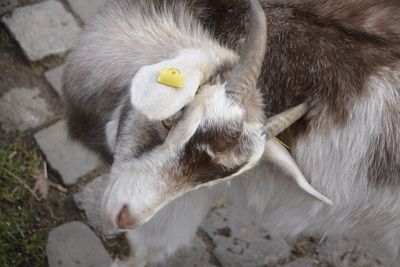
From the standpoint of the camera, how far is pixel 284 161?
1.92 metres

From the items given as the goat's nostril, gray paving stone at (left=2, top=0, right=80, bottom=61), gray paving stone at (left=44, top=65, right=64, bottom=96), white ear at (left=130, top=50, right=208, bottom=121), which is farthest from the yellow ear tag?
gray paving stone at (left=2, top=0, right=80, bottom=61)

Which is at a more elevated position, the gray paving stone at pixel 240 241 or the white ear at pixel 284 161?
the white ear at pixel 284 161

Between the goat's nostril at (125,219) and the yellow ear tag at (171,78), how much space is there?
0.40 metres

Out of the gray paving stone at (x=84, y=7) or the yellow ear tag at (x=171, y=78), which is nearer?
the yellow ear tag at (x=171, y=78)

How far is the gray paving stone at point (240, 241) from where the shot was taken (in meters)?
3.00

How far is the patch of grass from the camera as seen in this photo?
2.79 meters

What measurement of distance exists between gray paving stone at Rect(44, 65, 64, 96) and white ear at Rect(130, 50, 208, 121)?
1.83 meters

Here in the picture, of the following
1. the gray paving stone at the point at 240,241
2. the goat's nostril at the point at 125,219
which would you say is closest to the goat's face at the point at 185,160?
the goat's nostril at the point at 125,219

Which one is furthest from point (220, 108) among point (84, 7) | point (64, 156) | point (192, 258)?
point (84, 7)

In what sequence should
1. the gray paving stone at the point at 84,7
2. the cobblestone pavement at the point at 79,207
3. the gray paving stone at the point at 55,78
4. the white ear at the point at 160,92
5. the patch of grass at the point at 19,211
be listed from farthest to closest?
the gray paving stone at the point at 84,7
the gray paving stone at the point at 55,78
the cobblestone pavement at the point at 79,207
the patch of grass at the point at 19,211
the white ear at the point at 160,92

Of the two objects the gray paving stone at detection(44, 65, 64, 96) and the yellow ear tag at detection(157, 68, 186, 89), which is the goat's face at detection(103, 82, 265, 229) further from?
the gray paving stone at detection(44, 65, 64, 96)

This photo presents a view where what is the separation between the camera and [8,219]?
2867 mm

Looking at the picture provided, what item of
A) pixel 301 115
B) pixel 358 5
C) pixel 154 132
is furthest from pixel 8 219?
pixel 358 5

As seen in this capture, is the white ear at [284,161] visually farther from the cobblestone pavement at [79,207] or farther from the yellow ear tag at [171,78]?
the cobblestone pavement at [79,207]
